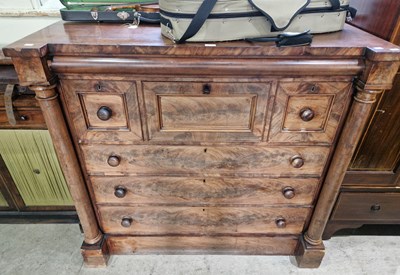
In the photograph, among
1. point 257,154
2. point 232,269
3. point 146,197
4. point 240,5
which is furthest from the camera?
point 232,269

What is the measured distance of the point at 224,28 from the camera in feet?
2.86

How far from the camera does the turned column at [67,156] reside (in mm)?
914

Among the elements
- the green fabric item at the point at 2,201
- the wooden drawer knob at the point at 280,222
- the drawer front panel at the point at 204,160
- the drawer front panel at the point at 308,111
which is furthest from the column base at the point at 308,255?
the green fabric item at the point at 2,201

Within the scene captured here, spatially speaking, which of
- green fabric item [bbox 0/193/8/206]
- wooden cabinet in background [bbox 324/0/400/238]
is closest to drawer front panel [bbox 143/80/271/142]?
wooden cabinet in background [bbox 324/0/400/238]

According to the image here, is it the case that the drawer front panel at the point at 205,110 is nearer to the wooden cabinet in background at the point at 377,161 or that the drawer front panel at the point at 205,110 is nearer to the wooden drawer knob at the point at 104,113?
the wooden drawer knob at the point at 104,113

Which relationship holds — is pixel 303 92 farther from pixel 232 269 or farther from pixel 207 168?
pixel 232 269

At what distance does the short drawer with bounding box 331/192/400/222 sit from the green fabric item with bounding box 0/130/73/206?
4.78ft

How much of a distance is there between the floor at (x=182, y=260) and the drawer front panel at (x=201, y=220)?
0.64ft

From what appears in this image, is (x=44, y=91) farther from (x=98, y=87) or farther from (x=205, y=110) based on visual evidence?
(x=205, y=110)

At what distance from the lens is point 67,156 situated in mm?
1036

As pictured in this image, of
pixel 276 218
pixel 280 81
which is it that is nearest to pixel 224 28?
pixel 280 81

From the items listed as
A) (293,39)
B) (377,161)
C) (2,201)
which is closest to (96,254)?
(2,201)

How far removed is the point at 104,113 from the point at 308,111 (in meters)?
0.74

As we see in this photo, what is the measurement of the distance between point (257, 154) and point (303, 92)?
0.98 feet
